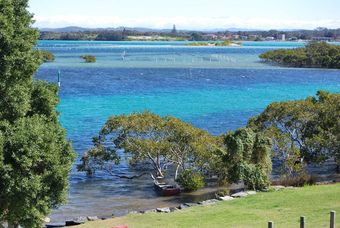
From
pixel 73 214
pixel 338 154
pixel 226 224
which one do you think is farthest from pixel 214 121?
pixel 226 224

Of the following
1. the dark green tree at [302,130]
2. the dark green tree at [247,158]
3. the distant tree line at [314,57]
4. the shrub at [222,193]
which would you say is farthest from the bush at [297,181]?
the distant tree line at [314,57]

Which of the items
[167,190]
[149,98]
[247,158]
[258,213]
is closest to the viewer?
[258,213]

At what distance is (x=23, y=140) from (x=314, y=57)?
501 ft

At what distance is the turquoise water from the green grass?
25.0ft

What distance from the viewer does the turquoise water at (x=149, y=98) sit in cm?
3656

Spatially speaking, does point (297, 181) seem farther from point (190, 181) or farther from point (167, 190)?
point (167, 190)

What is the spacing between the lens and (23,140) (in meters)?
15.8

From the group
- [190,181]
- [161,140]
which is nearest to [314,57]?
[161,140]

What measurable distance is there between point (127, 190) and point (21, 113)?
71.9ft

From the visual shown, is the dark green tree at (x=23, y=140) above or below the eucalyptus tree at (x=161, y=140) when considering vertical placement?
above

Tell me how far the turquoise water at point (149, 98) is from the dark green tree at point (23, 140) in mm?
14239

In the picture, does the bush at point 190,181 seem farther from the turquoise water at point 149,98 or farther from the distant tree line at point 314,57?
the distant tree line at point 314,57

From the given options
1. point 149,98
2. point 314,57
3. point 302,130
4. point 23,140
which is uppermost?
point 23,140

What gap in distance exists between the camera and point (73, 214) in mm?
31812
